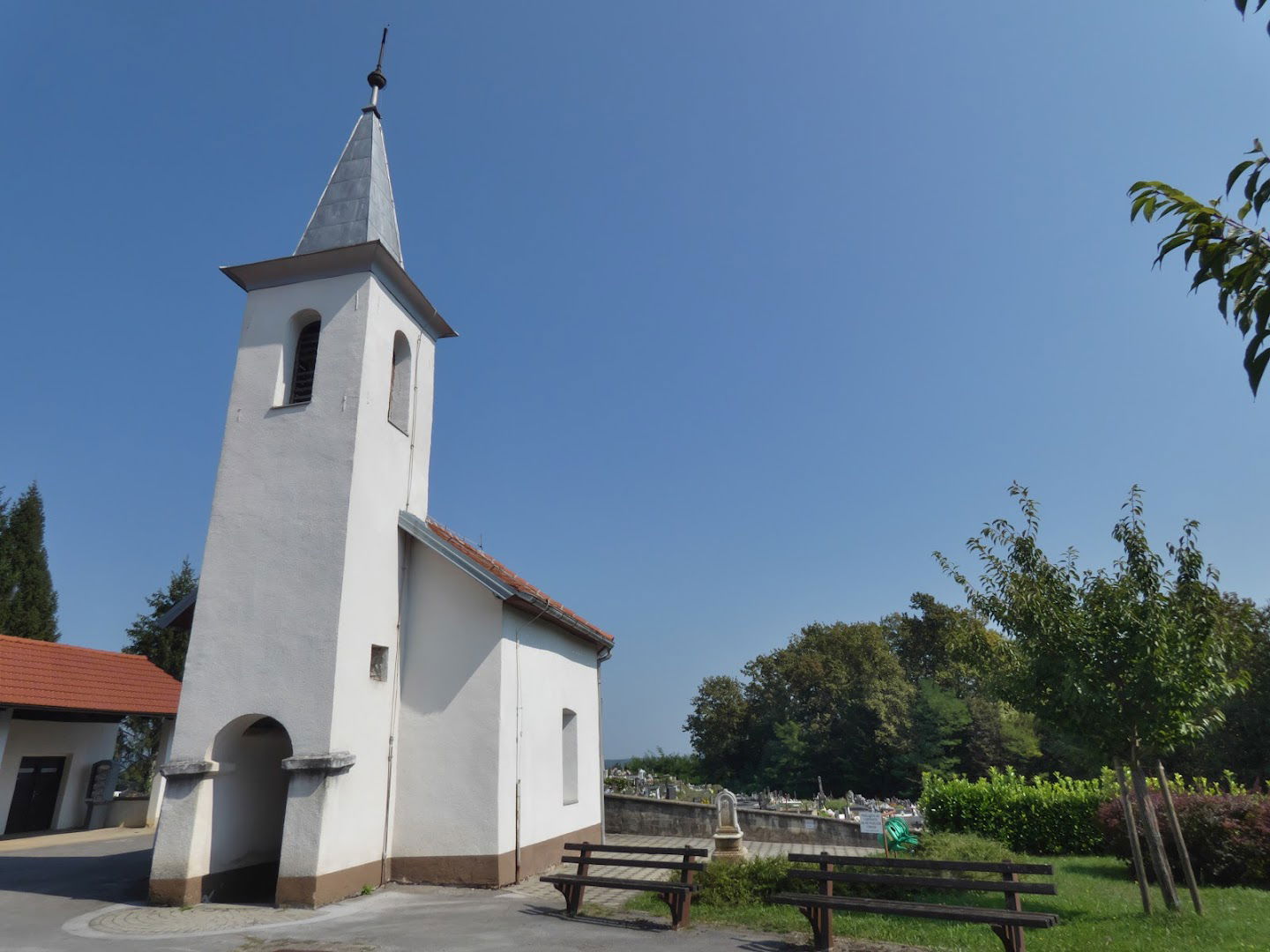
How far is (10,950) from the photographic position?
8156 mm

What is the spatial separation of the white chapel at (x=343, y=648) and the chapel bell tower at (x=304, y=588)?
3 centimetres

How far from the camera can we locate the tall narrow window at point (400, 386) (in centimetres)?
1396

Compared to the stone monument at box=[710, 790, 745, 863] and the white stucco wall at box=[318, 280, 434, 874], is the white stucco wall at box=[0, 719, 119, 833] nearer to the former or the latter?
the white stucco wall at box=[318, 280, 434, 874]

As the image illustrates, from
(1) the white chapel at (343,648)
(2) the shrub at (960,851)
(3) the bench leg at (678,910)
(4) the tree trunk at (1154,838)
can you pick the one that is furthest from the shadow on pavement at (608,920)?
(4) the tree trunk at (1154,838)

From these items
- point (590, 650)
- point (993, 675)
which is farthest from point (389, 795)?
point (993, 675)

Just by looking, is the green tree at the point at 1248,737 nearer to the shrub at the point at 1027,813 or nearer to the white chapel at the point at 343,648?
the shrub at the point at 1027,813

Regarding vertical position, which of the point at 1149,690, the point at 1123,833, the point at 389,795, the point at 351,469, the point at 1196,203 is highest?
the point at 351,469

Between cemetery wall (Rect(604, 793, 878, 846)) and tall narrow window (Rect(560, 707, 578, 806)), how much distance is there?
5141 millimetres

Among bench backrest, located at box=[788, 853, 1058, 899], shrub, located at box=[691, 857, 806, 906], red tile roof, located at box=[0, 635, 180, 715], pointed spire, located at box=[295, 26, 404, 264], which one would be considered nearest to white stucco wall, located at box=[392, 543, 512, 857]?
shrub, located at box=[691, 857, 806, 906]

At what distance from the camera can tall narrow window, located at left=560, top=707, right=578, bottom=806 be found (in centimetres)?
1564

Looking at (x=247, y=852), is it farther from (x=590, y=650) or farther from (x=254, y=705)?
(x=590, y=650)

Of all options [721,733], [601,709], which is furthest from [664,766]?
[601,709]

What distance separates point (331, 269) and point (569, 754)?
35.8 ft

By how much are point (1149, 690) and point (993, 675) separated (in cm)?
262
